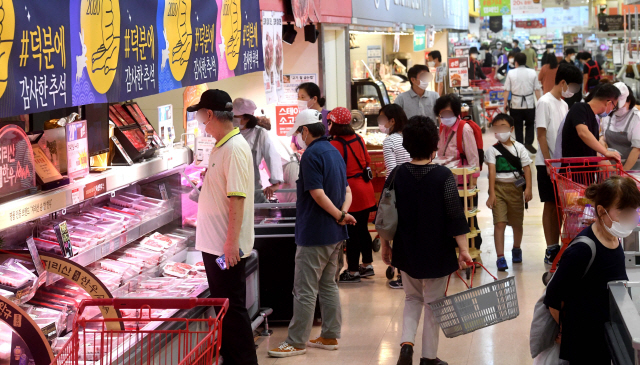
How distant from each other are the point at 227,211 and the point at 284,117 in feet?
14.4

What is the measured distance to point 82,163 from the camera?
3.85 meters

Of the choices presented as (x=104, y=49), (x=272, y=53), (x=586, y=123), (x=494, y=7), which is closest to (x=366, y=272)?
(x=272, y=53)

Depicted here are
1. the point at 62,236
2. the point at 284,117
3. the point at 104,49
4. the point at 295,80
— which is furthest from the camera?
the point at 295,80

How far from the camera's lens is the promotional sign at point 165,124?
523 centimetres

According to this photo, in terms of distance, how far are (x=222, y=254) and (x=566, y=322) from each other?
1.91 m

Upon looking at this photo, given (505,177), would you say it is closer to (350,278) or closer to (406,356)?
(350,278)

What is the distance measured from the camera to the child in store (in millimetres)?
6867

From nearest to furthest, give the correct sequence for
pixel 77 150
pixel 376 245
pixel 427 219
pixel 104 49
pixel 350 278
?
pixel 104 49
pixel 77 150
pixel 427 219
pixel 350 278
pixel 376 245

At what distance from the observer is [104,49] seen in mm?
3551

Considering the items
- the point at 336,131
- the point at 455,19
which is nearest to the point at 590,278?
the point at 336,131

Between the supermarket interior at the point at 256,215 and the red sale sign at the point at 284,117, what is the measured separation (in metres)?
0.02

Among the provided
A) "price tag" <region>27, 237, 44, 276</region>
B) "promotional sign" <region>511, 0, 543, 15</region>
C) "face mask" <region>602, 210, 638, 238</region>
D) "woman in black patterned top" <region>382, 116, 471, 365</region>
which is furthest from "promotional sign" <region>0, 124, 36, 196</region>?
"promotional sign" <region>511, 0, 543, 15</region>

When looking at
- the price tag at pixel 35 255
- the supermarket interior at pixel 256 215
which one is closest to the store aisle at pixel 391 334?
the supermarket interior at pixel 256 215

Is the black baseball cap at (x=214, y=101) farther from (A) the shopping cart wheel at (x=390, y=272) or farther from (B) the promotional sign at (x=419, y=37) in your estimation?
(B) the promotional sign at (x=419, y=37)
